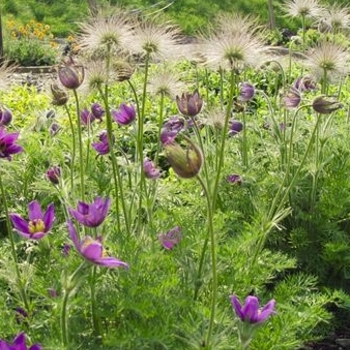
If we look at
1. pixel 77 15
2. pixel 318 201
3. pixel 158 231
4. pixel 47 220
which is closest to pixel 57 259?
pixel 47 220

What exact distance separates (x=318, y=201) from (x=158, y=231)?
35.2 inches

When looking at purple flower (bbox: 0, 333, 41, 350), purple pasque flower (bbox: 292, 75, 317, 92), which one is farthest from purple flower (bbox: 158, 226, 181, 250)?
purple pasque flower (bbox: 292, 75, 317, 92)

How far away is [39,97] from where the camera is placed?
5340mm

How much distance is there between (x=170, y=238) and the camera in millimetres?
2303

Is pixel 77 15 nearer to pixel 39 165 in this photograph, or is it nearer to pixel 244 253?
pixel 39 165

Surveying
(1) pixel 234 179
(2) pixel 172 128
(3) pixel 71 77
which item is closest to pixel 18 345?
(3) pixel 71 77

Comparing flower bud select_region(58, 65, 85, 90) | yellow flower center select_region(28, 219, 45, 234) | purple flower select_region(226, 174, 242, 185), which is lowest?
purple flower select_region(226, 174, 242, 185)

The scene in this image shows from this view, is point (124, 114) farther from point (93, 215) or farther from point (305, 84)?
point (305, 84)

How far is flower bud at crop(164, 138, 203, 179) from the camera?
1.70m

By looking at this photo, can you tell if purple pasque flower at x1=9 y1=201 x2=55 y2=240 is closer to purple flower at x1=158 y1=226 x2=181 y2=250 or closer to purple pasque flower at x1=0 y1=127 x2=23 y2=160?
purple pasque flower at x1=0 y1=127 x2=23 y2=160

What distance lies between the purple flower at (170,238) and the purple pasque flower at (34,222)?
1.25ft

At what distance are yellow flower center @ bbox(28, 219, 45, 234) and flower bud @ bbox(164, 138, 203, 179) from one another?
49 cm

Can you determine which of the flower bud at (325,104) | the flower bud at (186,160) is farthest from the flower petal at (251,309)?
the flower bud at (325,104)

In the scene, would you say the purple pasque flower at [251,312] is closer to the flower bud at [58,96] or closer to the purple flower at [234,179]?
the flower bud at [58,96]
